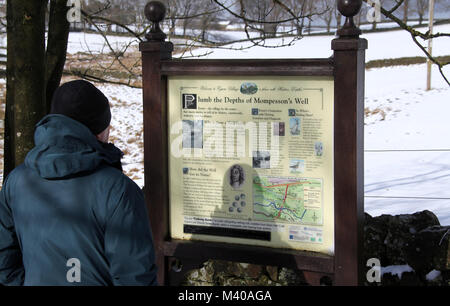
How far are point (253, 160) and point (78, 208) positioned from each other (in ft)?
3.42

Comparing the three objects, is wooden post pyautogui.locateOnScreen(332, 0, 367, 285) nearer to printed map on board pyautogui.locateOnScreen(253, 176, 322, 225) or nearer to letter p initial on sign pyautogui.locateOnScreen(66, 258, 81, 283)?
printed map on board pyautogui.locateOnScreen(253, 176, 322, 225)

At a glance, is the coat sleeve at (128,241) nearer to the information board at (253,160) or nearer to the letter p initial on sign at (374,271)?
the information board at (253,160)

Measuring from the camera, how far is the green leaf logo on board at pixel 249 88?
8.20 feet

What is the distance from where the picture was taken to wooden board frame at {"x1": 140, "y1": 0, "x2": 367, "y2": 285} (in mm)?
2307

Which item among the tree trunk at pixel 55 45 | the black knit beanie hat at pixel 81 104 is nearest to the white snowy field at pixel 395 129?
the tree trunk at pixel 55 45

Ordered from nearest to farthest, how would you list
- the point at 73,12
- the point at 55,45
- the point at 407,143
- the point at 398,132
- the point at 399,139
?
the point at 73,12 < the point at 55,45 < the point at 407,143 < the point at 399,139 < the point at 398,132

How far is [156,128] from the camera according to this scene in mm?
2678

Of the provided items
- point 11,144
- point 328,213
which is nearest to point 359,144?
point 328,213

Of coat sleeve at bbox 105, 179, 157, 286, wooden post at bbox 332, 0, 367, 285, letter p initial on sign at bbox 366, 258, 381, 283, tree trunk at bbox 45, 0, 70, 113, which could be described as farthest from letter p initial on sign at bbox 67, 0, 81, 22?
letter p initial on sign at bbox 366, 258, 381, 283

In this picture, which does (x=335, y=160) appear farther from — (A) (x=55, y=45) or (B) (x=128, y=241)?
(A) (x=55, y=45)

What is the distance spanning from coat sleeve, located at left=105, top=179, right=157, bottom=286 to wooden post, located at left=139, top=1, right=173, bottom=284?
0.96 metres

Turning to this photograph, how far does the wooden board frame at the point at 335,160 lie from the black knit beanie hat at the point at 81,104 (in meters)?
0.86

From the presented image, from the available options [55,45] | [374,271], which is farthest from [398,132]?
[374,271]

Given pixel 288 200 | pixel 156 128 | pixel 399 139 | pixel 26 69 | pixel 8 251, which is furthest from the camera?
pixel 399 139
